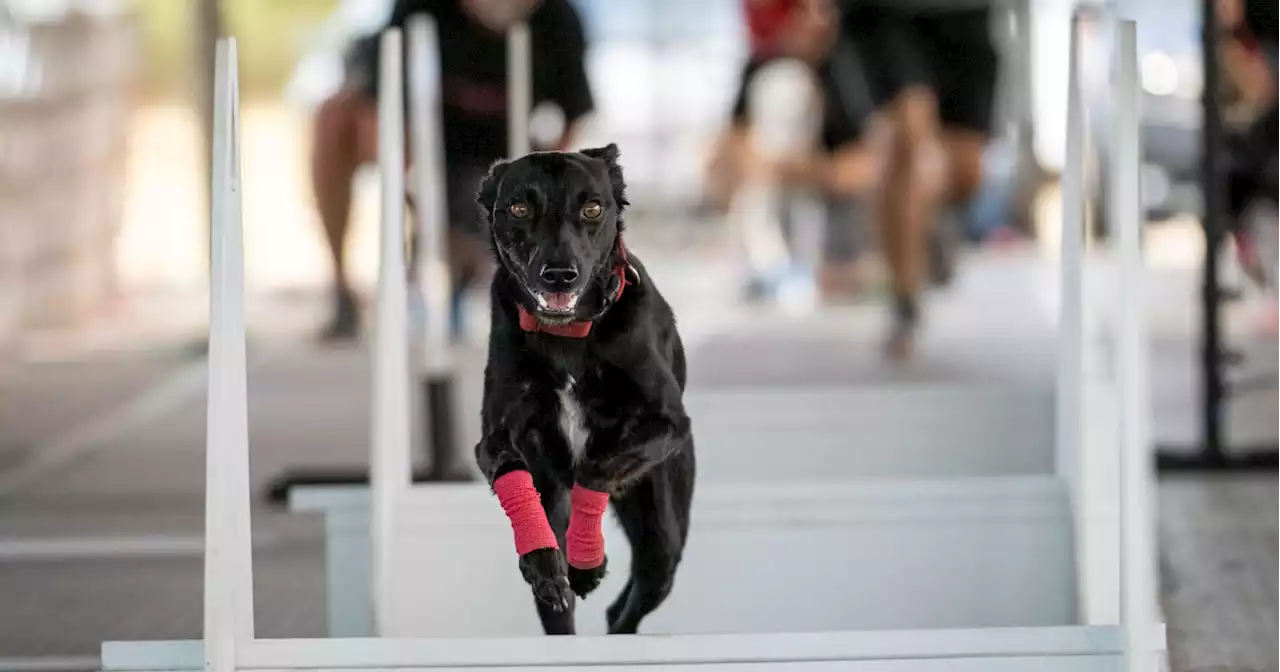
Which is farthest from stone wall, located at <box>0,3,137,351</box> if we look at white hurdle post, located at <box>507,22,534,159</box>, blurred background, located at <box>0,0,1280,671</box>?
white hurdle post, located at <box>507,22,534,159</box>

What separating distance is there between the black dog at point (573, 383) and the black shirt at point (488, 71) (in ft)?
4.52

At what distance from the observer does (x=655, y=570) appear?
1.48m

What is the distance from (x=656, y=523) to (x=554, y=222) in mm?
307

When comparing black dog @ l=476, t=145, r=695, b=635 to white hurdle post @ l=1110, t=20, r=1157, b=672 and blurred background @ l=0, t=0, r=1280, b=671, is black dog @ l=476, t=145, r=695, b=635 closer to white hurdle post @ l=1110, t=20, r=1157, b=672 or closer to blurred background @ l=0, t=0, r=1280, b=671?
blurred background @ l=0, t=0, r=1280, b=671

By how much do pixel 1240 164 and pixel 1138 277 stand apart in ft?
12.9

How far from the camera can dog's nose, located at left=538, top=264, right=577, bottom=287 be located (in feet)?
3.97

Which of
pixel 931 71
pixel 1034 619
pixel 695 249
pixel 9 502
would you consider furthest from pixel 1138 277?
pixel 695 249

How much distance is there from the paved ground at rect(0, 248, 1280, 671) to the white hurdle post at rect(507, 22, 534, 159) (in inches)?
16.5

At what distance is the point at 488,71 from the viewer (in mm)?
3479

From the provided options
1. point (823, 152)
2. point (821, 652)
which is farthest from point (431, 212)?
point (823, 152)

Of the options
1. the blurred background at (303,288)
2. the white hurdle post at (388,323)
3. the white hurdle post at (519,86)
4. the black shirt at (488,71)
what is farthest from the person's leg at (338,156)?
the white hurdle post at (388,323)

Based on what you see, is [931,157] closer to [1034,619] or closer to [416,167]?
[416,167]

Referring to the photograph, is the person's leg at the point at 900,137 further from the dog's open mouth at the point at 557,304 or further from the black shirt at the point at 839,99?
the dog's open mouth at the point at 557,304

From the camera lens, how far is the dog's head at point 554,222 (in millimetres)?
1222
